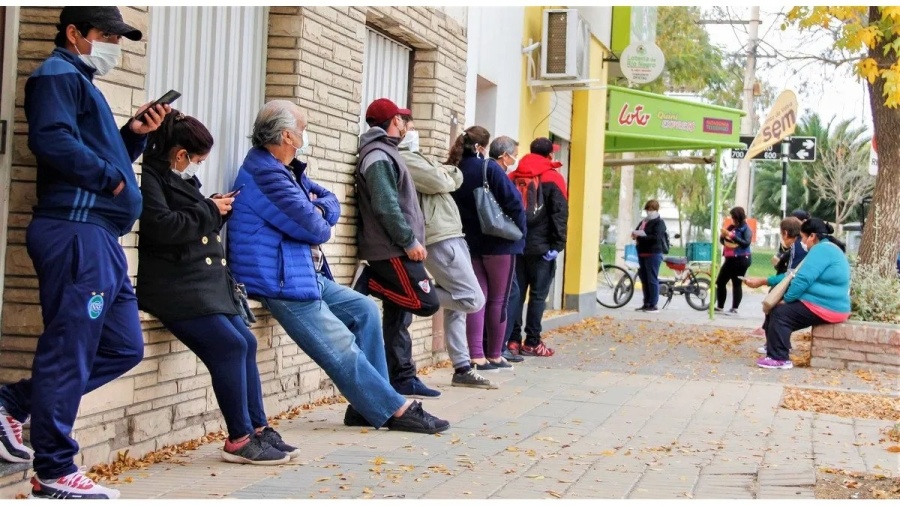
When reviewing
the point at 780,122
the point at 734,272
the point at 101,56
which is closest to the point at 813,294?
the point at 780,122

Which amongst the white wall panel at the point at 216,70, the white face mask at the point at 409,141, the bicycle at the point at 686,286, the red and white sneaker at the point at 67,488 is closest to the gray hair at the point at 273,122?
the white wall panel at the point at 216,70

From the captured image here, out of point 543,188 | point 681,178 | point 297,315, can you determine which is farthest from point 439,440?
point 681,178

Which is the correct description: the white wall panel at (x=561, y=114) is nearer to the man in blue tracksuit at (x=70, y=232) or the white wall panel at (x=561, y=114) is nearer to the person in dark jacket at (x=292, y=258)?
the person in dark jacket at (x=292, y=258)

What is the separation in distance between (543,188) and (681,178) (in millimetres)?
35972

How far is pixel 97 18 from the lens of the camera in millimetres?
5043

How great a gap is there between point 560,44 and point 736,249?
677cm

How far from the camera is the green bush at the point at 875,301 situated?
12.6 meters

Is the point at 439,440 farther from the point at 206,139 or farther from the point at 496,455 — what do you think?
the point at 206,139

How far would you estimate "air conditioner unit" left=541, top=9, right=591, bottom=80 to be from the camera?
14.4 m

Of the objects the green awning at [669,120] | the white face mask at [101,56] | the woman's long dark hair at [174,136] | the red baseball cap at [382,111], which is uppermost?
the green awning at [669,120]

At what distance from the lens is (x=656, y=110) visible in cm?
1756

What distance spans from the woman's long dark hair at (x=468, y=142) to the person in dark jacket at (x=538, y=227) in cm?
149

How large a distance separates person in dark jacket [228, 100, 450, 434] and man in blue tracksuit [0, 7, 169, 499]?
60.8 inches

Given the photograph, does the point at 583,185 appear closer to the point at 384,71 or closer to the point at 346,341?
the point at 384,71
